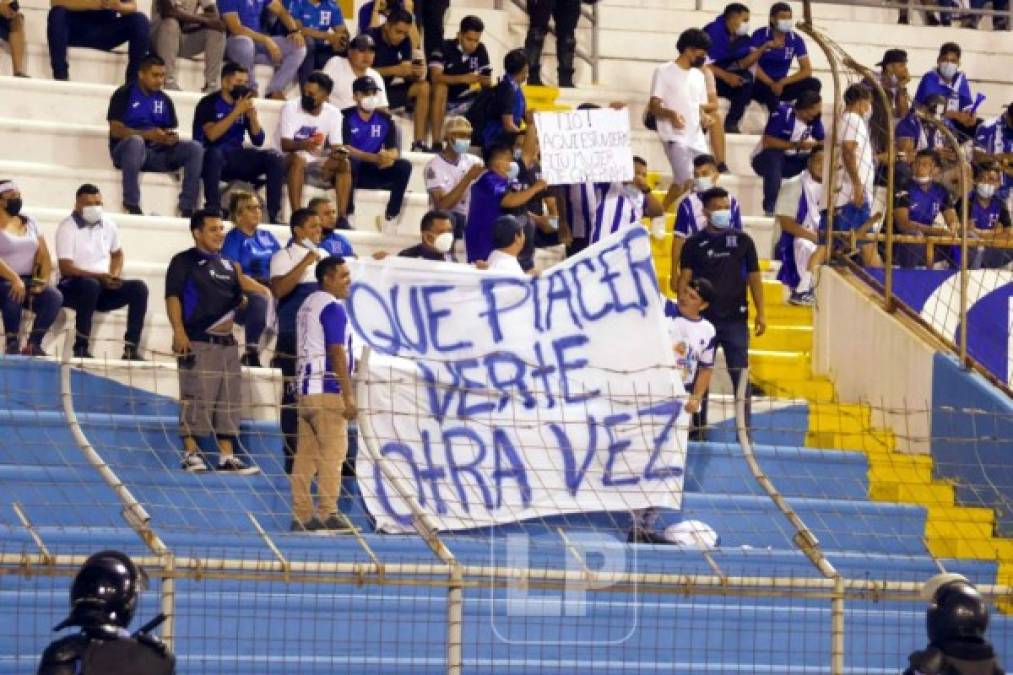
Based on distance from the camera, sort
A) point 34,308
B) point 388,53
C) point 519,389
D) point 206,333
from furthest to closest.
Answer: point 388,53, point 34,308, point 519,389, point 206,333

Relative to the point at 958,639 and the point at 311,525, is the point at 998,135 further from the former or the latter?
the point at 958,639

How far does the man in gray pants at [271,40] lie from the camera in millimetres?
19828

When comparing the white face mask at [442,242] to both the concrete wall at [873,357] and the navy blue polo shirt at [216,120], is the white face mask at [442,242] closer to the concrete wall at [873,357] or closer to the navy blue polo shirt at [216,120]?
the navy blue polo shirt at [216,120]

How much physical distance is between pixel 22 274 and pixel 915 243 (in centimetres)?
638

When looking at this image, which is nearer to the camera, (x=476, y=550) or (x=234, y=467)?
(x=476, y=550)

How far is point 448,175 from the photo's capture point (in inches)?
720

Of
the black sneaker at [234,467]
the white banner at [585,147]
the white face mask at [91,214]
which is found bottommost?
the black sneaker at [234,467]

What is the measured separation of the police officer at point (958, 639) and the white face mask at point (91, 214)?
27.6ft


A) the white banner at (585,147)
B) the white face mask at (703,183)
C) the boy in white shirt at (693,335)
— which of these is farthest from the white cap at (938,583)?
the white face mask at (703,183)

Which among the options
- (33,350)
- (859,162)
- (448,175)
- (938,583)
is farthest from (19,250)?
(938,583)

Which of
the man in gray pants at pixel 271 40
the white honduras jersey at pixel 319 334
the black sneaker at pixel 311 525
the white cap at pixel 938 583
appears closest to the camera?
the white cap at pixel 938 583

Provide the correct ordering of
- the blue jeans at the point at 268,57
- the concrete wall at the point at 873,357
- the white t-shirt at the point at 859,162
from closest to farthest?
the concrete wall at the point at 873,357 → the white t-shirt at the point at 859,162 → the blue jeans at the point at 268,57

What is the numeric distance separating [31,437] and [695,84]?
6.96 m

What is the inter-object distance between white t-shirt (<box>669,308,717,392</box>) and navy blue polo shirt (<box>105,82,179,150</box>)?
3.86m
